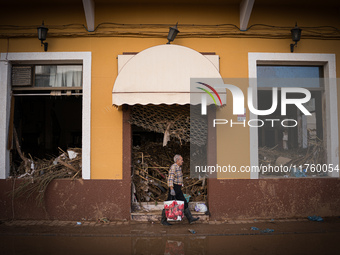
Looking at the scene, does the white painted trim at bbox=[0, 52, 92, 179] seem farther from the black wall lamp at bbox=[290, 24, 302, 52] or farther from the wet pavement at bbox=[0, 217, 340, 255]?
the black wall lamp at bbox=[290, 24, 302, 52]

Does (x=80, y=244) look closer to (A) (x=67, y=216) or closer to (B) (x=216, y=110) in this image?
(A) (x=67, y=216)

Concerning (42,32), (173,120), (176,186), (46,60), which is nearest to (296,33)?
(173,120)

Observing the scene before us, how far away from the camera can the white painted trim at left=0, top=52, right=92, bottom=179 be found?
24.0ft

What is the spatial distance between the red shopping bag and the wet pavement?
25cm

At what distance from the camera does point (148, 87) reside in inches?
259

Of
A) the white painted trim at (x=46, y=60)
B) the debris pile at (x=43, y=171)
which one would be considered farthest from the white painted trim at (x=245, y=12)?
the debris pile at (x=43, y=171)

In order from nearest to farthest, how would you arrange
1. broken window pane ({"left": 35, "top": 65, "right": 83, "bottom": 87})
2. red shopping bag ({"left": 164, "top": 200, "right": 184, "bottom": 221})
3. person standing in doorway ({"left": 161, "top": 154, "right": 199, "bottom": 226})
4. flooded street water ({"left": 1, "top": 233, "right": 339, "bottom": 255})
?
1. flooded street water ({"left": 1, "top": 233, "right": 339, "bottom": 255})
2. red shopping bag ({"left": 164, "top": 200, "right": 184, "bottom": 221})
3. person standing in doorway ({"left": 161, "top": 154, "right": 199, "bottom": 226})
4. broken window pane ({"left": 35, "top": 65, "right": 83, "bottom": 87})

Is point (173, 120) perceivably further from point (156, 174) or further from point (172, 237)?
point (172, 237)

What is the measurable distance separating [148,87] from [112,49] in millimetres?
1766

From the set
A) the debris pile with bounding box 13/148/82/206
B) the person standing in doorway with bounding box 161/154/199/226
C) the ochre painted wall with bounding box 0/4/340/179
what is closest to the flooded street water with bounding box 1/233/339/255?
the person standing in doorway with bounding box 161/154/199/226

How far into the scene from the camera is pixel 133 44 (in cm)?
755

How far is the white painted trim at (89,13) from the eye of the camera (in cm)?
712

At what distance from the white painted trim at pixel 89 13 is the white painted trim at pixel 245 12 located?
3.81m

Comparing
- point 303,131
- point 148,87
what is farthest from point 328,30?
point 148,87
